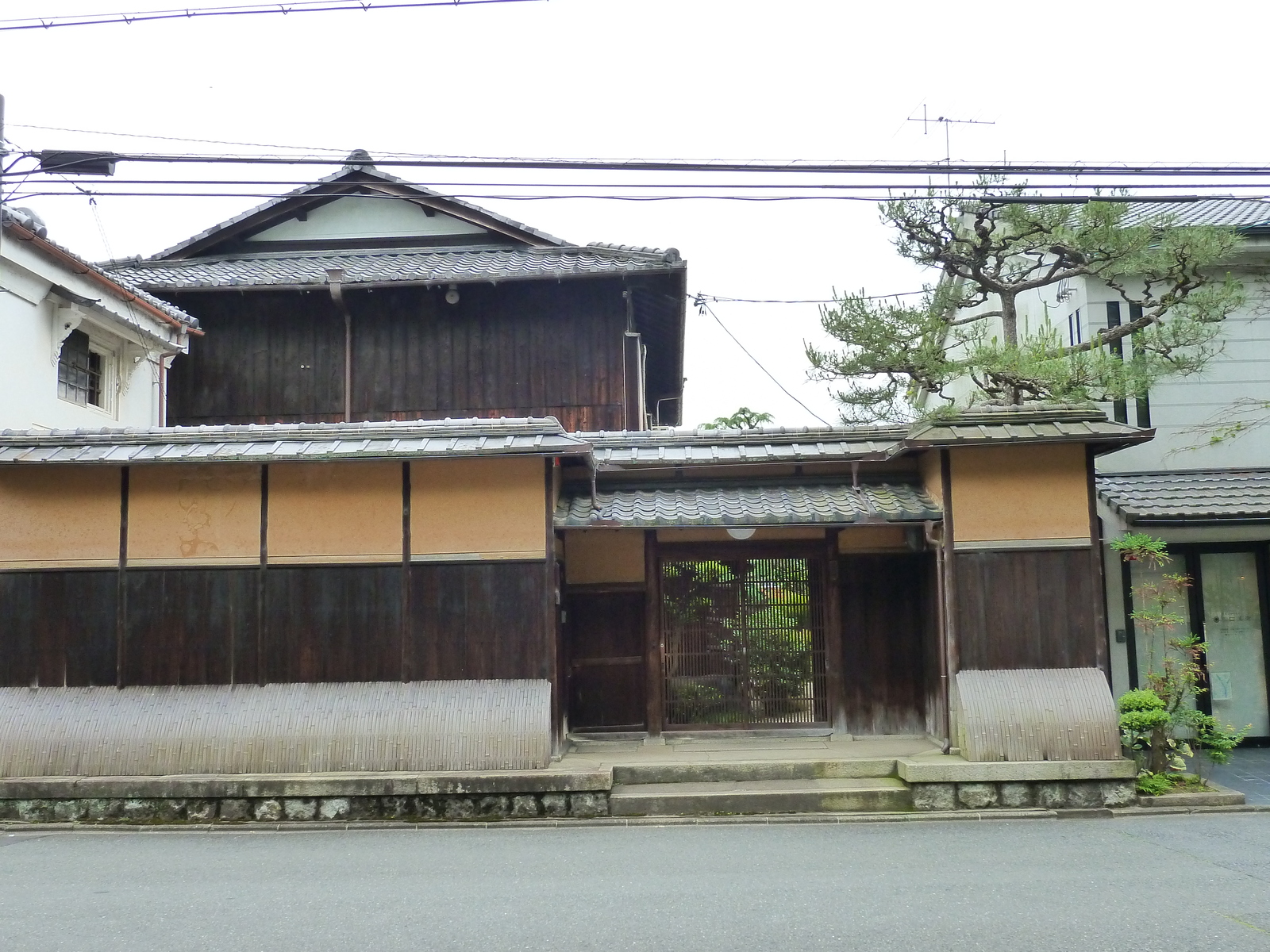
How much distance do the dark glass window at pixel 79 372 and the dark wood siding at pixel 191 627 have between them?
→ 5.69 metres

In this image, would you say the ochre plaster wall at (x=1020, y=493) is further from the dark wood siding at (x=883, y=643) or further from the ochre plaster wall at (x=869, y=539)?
the ochre plaster wall at (x=869, y=539)

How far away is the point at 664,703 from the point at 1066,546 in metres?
4.83

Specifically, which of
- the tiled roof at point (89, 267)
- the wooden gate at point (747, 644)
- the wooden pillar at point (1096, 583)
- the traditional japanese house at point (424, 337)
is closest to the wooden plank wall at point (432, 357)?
the traditional japanese house at point (424, 337)

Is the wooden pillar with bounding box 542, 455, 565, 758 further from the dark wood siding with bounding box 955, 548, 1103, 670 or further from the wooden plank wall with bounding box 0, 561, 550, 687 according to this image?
the dark wood siding with bounding box 955, 548, 1103, 670

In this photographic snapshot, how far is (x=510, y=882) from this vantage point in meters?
7.41

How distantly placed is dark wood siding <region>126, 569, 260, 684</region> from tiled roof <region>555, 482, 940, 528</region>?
3.48 meters

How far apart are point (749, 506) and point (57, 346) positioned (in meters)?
10.3

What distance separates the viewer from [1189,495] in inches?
514

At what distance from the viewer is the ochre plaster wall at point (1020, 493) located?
10.5 meters

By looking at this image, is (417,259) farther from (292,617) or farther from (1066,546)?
(1066,546)

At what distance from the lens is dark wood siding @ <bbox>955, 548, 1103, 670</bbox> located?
1033cm

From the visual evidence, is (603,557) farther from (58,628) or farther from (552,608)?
(58,628)

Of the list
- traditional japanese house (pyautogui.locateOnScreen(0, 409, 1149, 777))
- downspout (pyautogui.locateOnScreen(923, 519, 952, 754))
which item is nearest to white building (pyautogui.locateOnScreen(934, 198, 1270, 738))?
traditional japanese house (pyautogui.locateOnScreen(0, 409, 1149, 777))

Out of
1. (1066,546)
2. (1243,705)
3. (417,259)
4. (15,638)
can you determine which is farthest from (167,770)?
(1243,705)
